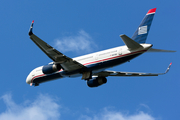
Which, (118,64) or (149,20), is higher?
(149,20)

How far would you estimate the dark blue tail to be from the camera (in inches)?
1288

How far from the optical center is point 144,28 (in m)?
33.2

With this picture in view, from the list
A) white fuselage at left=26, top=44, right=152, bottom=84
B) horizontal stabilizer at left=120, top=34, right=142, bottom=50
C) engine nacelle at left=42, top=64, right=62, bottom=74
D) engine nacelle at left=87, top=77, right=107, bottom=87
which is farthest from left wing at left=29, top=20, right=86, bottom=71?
horizontal stabilizer at left=120, top=34, right=142, bottom=50

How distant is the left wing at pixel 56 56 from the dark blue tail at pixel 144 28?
6.92m

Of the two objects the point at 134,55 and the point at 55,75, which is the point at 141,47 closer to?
the point at 134,55

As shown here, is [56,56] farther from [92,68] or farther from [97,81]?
[97,81]

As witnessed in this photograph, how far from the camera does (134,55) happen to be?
1249 inches

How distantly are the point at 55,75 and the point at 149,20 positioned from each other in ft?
42.2

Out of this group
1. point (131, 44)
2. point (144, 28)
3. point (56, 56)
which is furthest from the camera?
point (144, 28)

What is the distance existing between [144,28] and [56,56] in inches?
395

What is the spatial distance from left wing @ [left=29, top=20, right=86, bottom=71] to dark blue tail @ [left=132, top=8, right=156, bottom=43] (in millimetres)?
6917

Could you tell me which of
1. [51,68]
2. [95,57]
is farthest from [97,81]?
[51,68]

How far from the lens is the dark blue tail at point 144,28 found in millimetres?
32719

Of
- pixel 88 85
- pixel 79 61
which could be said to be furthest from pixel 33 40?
pixel 88 85
